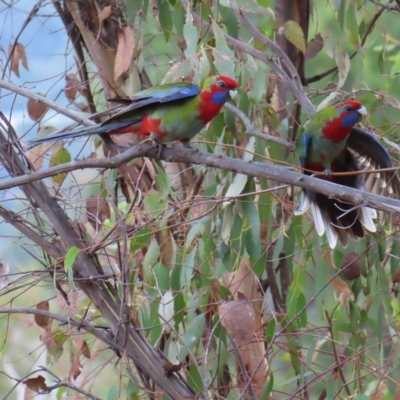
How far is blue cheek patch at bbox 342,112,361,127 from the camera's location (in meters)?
2.68

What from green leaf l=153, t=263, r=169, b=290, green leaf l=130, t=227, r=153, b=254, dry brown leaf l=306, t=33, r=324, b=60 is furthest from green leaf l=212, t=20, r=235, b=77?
dry brown leaf l=306, t=33, r=324, b=60

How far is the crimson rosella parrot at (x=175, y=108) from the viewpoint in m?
2.32

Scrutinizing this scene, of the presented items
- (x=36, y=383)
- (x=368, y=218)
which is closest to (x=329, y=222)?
(x=368, y=218)

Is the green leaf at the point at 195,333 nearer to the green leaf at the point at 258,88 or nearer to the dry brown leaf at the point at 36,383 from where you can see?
the dry brown leaf at the point at 36,383

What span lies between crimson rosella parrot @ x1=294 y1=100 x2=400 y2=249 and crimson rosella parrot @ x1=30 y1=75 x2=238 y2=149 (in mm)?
484

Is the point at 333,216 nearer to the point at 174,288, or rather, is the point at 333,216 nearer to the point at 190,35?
the point at 174,288

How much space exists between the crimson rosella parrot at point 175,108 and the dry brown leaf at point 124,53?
0.89 feet

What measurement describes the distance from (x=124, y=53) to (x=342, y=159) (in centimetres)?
104

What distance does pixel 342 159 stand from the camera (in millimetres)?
2994

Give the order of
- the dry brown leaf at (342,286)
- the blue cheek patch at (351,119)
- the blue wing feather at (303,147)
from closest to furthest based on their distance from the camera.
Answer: the dry brown leaf at (342,286), the blue cheek patch at (351,119), the blue wing feather at (303,147)

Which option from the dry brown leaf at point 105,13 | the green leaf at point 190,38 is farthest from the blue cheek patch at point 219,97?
the dry brown leaf at point 105,13

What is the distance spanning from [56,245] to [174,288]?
44 cm

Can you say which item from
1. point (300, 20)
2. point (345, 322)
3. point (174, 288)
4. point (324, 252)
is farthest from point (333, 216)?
point (300, 20)

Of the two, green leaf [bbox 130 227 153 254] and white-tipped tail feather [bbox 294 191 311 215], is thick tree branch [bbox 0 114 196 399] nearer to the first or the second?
green leaf [bbox 130 227 153 254]
